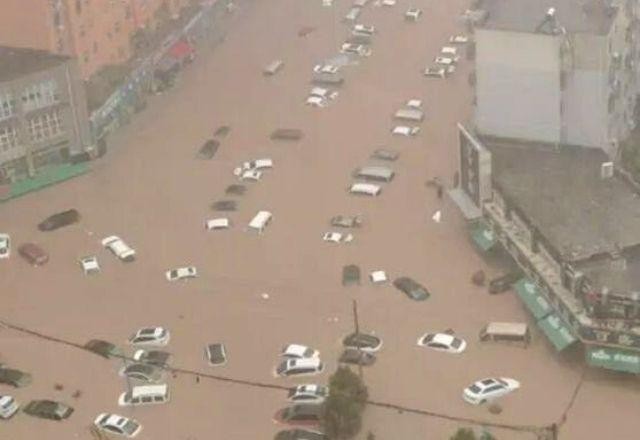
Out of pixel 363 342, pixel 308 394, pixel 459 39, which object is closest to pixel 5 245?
pixel 363 342

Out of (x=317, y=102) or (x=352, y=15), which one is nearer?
(x=317, y=102)

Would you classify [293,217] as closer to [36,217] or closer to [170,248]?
[170,248]

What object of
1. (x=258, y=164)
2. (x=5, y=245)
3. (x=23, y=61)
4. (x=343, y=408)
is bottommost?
(x=5, y=245)

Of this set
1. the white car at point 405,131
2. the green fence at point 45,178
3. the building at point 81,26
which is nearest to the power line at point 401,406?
the green fence at point 45,178

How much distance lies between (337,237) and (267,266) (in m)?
2.08

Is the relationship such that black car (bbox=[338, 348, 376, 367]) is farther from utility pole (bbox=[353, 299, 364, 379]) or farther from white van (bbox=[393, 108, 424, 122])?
white van (bbox=[393, 108, 424, 122])

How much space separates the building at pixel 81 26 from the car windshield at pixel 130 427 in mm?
15787

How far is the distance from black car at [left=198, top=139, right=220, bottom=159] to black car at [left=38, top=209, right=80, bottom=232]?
4528mm

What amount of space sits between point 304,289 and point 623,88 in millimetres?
10245

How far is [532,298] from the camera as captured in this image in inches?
1197

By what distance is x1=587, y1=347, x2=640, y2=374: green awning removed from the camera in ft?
91.5

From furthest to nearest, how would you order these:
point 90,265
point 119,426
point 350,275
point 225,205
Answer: point 225,205, point 90,265, point 350,275, point 119,426

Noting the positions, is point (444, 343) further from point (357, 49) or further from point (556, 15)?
point (357, 49)

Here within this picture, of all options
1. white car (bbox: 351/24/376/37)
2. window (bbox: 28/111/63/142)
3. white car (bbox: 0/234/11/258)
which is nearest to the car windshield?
white car (bbox: 0/234/11/258)
